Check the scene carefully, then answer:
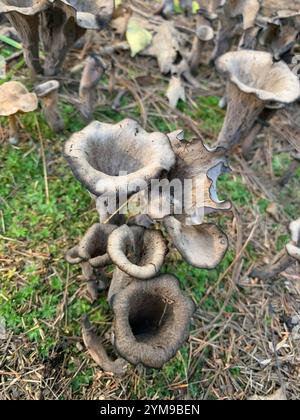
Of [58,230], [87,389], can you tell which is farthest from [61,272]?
[87,389]

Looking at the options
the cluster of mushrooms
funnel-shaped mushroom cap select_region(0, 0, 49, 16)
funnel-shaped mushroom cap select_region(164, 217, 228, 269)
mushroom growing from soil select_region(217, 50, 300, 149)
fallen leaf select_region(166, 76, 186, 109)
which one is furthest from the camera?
fallen leaf select_region(166, 76, 186, 109)

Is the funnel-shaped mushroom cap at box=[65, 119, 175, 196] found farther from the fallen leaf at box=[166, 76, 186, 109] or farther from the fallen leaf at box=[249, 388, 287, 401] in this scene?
the fallen leaf at box=[249, 388, 287, 401]

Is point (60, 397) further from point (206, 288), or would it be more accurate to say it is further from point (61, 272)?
point (206, 288)

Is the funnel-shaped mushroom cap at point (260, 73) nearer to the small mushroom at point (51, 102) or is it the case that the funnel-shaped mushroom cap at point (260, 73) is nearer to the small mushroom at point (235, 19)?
the small mushroom at point (235, 19)

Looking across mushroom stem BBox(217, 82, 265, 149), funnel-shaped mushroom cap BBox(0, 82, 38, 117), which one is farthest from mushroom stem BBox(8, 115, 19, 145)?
mushroom stem BBox(217, 82, 265, 149)

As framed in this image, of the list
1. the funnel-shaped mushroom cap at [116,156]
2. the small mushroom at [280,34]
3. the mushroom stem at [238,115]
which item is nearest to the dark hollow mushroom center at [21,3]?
the funnel-shaped mushroom cap at [116,156]

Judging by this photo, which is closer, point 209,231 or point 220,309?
point 209,231
